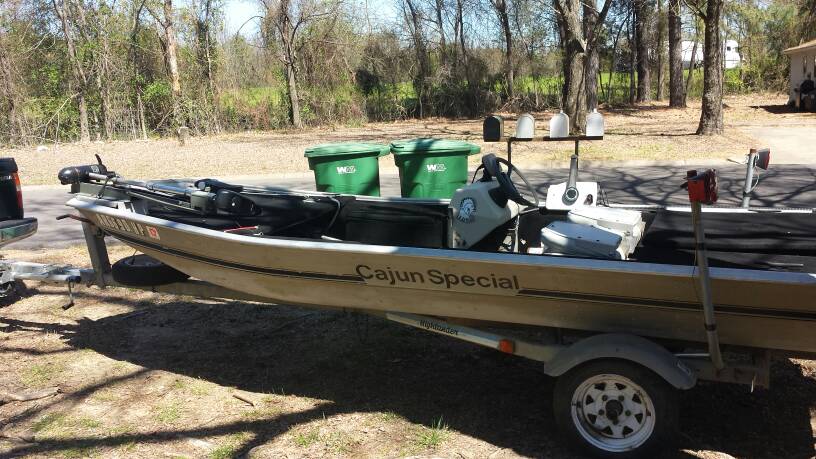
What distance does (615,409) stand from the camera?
3.21m

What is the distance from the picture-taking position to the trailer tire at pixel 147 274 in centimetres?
429

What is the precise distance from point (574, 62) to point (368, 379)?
13508 millimetres

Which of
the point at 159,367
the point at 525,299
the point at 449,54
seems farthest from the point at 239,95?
the point at 525,299

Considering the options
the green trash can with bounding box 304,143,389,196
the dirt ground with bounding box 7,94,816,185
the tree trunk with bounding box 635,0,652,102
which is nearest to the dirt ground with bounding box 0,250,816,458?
the green trash can with bounding box 304,143,389,196

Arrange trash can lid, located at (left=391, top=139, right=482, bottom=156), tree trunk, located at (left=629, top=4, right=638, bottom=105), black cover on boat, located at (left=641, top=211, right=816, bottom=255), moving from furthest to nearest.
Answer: tree trunk, located at (left=629, top=4, right=638, bottom=105) < trash can lid, located at (left=391, top=139, right=482, bottom=156) < black cover on boat, located at (left=641, top=211, right=816, bottom=255)

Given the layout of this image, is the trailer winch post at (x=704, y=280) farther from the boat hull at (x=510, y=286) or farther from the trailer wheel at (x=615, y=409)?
the trailer wheel at (x=615, y=409)

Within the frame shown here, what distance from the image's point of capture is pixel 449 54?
28016mm

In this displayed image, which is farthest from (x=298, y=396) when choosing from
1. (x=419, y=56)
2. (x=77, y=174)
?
(x=419, y=56)

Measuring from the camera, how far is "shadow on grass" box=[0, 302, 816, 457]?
3602 mm

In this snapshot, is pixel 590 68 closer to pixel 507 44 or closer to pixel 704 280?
pixel 507 44

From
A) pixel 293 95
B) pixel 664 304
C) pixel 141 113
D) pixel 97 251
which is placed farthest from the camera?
pixel 293 95

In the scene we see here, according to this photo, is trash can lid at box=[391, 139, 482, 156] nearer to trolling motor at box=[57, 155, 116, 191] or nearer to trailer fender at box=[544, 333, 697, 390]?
trolling motor at box=[57, 155, 116, 191]

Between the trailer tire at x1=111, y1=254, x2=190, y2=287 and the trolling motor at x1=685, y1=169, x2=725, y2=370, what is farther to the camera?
the trailer tire at x1=111, y1=254, x2=190, y2=287

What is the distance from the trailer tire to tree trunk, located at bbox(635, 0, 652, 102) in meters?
28.6
